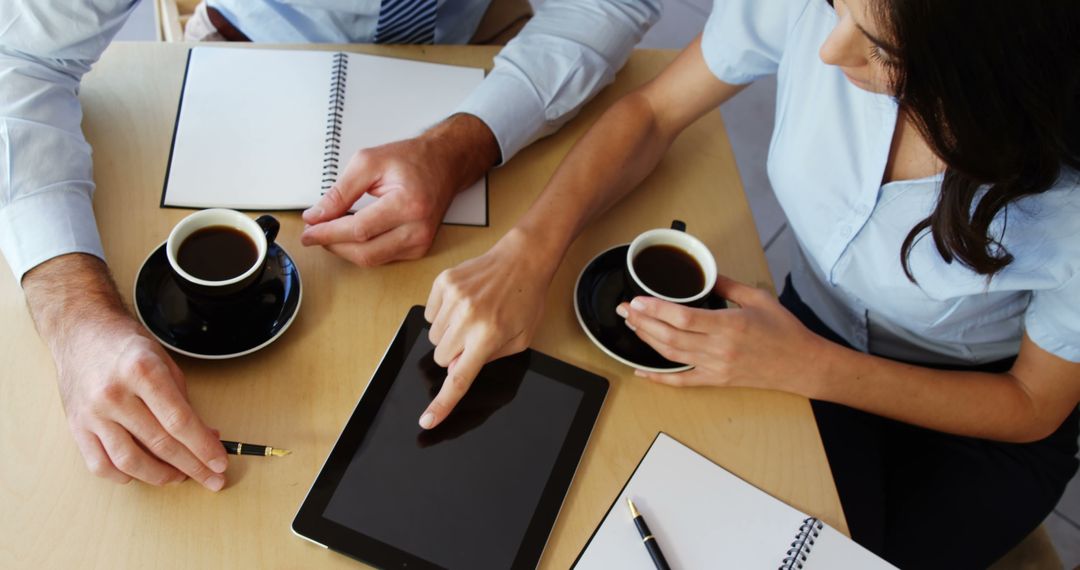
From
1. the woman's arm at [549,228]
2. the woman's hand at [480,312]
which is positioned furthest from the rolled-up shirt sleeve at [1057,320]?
the woman's hand at [480,312]

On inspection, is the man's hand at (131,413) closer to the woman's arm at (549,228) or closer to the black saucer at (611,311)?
the woman's arm at (549,228)

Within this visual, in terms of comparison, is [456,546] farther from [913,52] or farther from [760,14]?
[760,14]

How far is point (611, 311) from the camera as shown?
94cm

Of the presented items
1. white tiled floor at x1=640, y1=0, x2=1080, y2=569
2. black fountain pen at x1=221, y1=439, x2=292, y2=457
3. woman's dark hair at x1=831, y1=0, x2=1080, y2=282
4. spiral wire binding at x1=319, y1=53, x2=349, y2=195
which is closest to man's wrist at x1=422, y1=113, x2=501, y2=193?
spiral wire binding at x1=319, y1=53, x2=349, y2=195

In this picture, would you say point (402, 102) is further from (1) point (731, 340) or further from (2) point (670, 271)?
(1) point (731, 340)

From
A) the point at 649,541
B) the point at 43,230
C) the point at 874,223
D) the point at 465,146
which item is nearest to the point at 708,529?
the point at 649,541

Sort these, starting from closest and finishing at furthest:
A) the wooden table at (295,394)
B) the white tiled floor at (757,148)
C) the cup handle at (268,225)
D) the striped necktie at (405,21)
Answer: the wooden table at (295,394)
the cup handle at (268,225)
the striped necktie at (405,21)
the white tiled floor at (757,148)

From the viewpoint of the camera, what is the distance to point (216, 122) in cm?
104

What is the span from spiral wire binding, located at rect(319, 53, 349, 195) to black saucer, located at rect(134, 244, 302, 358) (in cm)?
18

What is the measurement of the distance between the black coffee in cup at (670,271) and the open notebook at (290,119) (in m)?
0.23

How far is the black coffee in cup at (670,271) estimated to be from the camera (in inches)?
35.9

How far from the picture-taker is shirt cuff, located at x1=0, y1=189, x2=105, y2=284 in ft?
2.87

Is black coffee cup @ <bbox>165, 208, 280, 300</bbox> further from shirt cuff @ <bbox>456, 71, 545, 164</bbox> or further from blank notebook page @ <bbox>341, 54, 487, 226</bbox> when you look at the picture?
shirt cuff @ <bbox>456, 71, 545, 164</bbox>

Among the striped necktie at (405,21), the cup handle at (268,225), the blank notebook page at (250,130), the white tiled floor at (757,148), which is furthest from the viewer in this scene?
the white tiled floor at (757,148)
